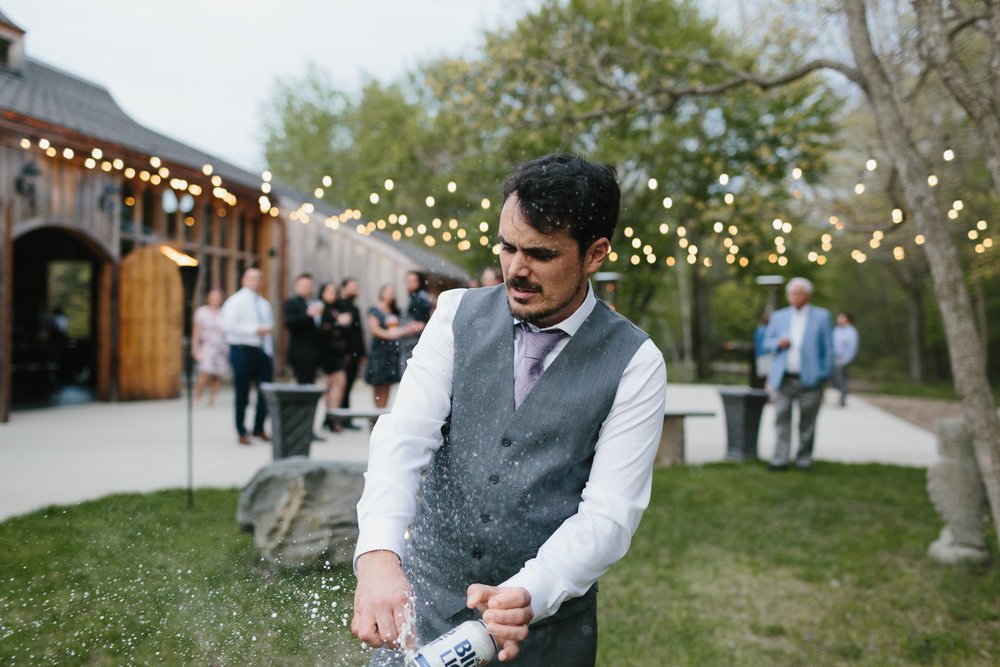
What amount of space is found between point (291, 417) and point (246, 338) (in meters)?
1.96

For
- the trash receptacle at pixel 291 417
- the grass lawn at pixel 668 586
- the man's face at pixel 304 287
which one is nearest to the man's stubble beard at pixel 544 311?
the grass lawn at pixel 668 586

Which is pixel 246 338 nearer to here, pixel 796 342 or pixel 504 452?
pixel 796 342

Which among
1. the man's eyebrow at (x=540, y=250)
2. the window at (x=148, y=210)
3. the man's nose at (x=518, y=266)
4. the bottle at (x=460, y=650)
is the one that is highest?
the window at (x=148, y=210)

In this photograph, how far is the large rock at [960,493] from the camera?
5.58 metres

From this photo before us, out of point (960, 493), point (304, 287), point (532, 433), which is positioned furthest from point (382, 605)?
point (304, 287)

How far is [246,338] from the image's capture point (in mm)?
9570

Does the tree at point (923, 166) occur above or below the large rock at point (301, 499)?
above

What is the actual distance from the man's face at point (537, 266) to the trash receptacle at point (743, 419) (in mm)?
8585

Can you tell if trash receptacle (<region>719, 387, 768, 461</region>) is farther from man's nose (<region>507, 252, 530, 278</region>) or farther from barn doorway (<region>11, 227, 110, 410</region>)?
barn doorway (<region>11, 227, 110, 410</region>)

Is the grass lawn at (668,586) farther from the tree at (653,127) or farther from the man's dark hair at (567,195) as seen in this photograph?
the tree at (653,127)

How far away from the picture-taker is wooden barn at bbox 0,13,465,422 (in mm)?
11266

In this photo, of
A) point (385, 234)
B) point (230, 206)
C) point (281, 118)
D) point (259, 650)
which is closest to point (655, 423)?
point (259, 650)

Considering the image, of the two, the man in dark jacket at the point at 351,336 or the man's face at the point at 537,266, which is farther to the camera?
the man in dark jacket at the point at 351,336

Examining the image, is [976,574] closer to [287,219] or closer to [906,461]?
[906,461]
